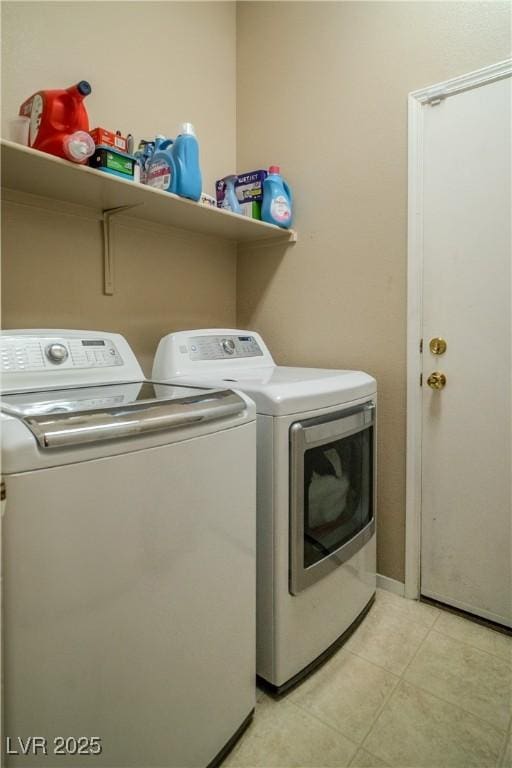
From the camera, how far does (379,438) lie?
77.3 inches

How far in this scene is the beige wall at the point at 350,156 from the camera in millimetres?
1774

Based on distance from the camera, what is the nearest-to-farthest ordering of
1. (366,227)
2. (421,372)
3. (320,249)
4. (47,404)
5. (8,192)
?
1. (47,404)
2. (8,192)
3. (421,372)
4. (366,227)
5. (320,249)

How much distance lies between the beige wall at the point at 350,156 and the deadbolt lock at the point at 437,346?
0.13 m

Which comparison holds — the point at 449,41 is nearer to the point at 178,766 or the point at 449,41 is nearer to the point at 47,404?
the point at 47,404

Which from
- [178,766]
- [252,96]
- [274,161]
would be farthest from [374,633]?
[252,96]

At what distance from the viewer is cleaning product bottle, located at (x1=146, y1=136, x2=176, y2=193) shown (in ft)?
5.45

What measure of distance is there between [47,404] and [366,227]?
1571 mm

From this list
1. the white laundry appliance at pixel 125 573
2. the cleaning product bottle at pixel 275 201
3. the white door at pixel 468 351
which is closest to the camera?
the white laundry appliance at pixel 125 573

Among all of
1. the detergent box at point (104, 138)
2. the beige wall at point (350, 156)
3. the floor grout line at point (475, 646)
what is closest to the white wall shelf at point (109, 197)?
the detergent box at point (104, 138)

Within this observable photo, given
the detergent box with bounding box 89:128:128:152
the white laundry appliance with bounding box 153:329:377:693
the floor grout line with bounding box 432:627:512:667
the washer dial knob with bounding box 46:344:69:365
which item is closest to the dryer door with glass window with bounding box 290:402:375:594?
the white laundry appliance with bounding box 153:329:377:693

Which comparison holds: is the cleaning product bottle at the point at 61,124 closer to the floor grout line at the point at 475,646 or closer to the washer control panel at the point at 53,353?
the washer control panel at the point at 53,353

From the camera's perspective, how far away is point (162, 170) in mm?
1674

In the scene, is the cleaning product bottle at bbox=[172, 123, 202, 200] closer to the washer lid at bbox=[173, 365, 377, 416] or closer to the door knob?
the washer lid at bbox=[173, 365, 377, 416]

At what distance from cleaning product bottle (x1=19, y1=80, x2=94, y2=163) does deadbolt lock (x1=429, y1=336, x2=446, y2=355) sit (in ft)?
4.69
